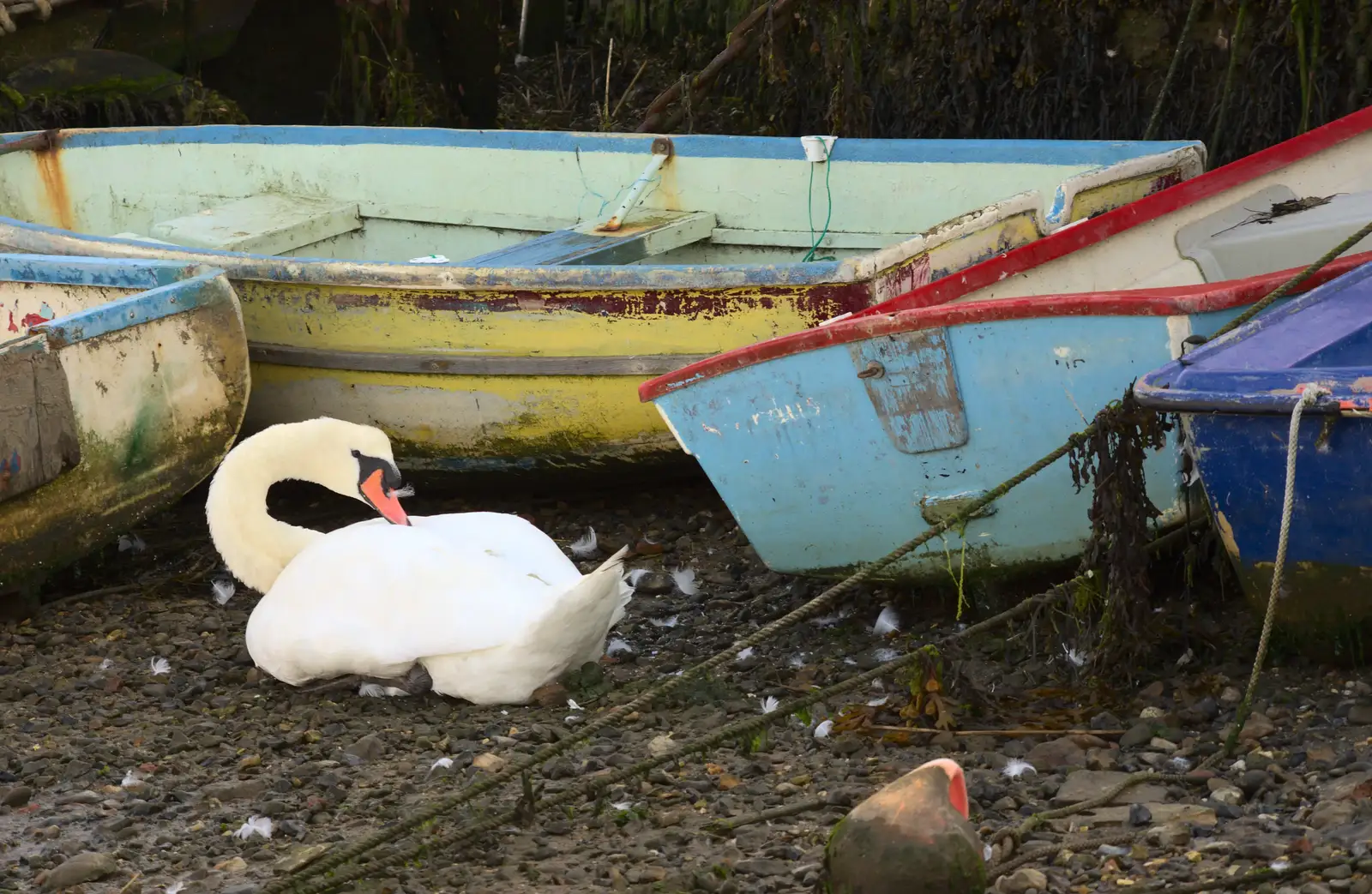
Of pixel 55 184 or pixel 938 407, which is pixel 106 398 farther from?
pixel 55 184

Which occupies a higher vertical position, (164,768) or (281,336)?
(281,336)

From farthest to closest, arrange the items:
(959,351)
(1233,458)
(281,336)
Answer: (281,336), (959,351), (1233,458)

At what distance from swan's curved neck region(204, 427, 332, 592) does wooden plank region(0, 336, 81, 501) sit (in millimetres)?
651

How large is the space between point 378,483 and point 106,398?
3.67 ft

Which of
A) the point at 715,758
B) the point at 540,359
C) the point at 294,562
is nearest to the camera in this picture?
the point at 715,758

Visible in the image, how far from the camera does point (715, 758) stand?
437cm

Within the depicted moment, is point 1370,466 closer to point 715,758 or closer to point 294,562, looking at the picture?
point 715,758

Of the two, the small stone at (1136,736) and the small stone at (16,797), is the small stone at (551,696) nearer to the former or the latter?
the small stone at (16,797)

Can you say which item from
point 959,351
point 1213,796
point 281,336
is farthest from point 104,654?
point 1213,796

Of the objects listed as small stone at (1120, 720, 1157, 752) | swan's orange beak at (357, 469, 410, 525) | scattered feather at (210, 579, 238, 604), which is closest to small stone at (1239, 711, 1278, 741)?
small stone at (1120, 720, 1157, 752)

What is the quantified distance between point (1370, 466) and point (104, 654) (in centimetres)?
396

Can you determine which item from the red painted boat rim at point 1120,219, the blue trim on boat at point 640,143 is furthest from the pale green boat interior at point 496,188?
the red painted boat rim at point 1120,219

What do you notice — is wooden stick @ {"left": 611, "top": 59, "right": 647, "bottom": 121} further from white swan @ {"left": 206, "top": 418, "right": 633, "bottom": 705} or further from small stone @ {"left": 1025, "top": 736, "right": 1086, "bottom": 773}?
small stone @ {"left": 1025, "top": 736, "right": 1086, "bottom": 773}

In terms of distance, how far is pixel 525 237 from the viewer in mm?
8070
